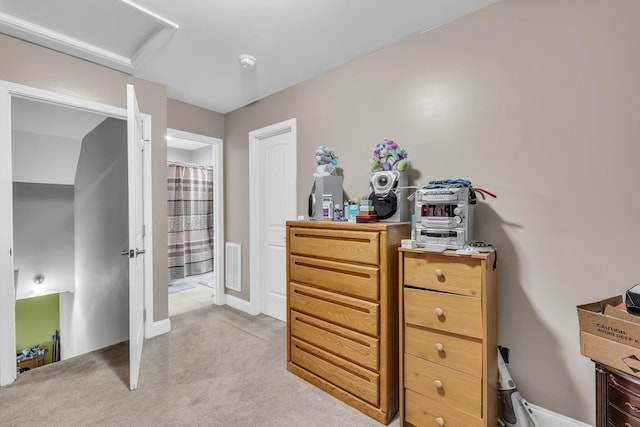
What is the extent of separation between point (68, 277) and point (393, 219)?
4944 millimetres

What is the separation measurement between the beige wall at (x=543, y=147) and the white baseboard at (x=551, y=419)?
0.03 metres

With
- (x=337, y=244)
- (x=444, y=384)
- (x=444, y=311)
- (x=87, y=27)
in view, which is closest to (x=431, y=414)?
(x=444, y=384)

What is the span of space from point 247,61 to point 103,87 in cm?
130

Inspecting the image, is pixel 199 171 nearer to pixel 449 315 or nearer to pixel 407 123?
pixel 407 123

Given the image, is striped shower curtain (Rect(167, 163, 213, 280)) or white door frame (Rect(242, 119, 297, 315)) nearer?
white door frame (Rect(242, 119, 297, 315))

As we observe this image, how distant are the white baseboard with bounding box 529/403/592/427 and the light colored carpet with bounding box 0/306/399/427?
78cm

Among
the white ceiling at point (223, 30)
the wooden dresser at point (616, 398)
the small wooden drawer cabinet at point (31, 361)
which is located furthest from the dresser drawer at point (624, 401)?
the small wooden drawer cabinet at point (31, 361)

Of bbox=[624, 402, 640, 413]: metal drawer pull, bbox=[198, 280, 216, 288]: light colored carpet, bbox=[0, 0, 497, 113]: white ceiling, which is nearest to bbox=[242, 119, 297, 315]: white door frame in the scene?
bbox=[0, 0, 497, 113]: white ceiling

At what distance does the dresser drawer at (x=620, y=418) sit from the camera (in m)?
1.07

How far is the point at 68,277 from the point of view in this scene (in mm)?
4141

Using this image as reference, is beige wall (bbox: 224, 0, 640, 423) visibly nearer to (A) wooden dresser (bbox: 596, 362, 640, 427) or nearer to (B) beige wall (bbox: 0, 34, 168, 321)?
(A) wooden dresser (bbox: 596, 362, 640, 427)

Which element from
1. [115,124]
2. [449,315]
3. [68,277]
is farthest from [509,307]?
[68,277]

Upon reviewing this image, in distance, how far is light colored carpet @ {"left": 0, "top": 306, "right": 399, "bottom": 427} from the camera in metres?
1.63

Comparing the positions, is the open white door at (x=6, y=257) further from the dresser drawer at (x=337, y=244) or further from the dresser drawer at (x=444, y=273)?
the dresser drawer at (x=444, y=273)
